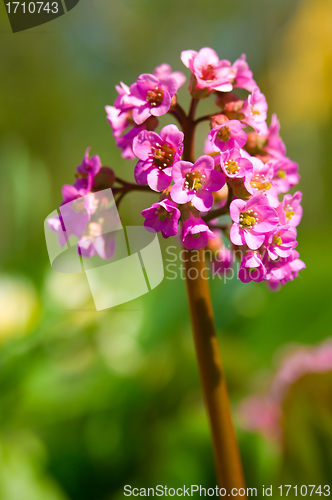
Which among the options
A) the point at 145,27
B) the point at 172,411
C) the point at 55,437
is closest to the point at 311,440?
the point at 172,411

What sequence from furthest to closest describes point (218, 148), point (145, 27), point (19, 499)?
1. point (145, 27)
2. point (19, 499)
3. point (218, 148)

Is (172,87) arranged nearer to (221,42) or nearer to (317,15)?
(221,42)

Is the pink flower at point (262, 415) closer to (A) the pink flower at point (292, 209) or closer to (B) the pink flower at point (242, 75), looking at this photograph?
(A) the pink flower at point (292, 209)

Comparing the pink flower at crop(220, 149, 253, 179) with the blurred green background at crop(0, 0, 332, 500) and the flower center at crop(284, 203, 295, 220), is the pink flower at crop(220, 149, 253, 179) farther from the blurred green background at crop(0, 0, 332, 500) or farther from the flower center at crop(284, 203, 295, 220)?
the blurred green background at crop(0, 0, 332, 500)

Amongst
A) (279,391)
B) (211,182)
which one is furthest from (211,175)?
(279,391)

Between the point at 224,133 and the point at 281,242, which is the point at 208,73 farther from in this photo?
the point at 281,242

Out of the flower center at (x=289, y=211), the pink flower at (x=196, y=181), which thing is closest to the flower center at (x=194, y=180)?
the pink flower at (x=196, y=181)

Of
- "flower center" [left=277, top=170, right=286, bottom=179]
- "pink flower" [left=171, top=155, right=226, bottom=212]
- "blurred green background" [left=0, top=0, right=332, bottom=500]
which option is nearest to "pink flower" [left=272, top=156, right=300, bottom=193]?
"flower center" [left=277, top=170, right=286, bottom=179]
